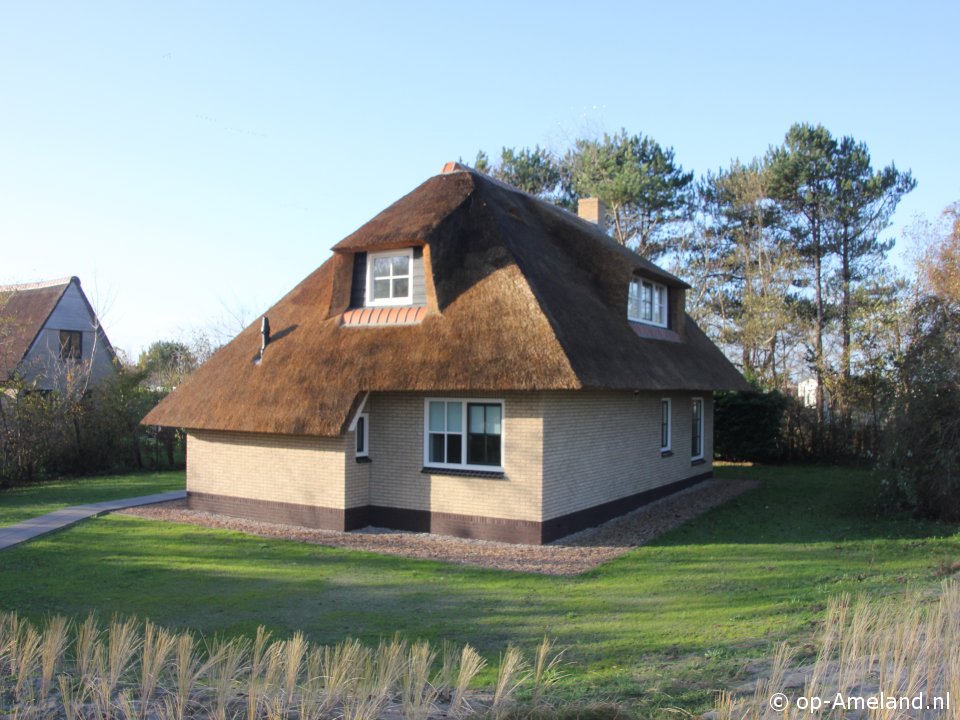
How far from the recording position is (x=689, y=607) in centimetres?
930

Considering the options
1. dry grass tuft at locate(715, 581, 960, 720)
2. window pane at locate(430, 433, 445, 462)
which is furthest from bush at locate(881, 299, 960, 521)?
dry grass tuft at locate(715, 581, 960, 720)

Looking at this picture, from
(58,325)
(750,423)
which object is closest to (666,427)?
(750,423)

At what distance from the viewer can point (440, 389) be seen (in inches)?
516

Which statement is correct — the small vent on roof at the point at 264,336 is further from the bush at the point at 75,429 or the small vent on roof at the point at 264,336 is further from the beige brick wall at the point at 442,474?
the bush at the point at 75,429

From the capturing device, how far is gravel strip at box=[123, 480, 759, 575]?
12.0 metres

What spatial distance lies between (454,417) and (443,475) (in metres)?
1.09

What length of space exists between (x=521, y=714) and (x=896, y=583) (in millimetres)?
7266

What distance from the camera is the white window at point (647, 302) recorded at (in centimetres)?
1820

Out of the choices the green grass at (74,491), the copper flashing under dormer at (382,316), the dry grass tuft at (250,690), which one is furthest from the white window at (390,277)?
the dry grass tuft at (250,690)

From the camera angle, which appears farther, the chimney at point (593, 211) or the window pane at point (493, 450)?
the chimney at point (593, 211)

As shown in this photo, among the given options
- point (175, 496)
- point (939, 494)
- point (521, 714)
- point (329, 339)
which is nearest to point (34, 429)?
point (175, 496)

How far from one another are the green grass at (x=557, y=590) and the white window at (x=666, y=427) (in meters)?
4.20

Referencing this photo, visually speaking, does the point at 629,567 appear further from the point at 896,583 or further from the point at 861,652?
the point at 861,652

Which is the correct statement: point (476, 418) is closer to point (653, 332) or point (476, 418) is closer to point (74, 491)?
point (653, 332)
